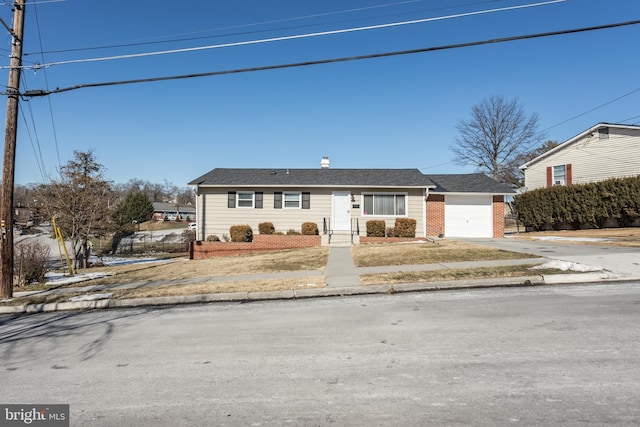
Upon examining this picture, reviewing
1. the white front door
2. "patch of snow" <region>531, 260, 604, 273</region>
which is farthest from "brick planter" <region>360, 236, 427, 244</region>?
"patch of snow" <region>531, 260, 604, 273</region>

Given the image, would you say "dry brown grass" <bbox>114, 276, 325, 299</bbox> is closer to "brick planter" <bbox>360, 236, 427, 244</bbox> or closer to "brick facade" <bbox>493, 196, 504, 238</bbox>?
"brick planter" <bbox>360, 236, 427, 244</bbox>

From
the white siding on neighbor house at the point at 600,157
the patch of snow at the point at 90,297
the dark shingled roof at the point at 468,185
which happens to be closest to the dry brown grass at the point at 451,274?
the patch of snow at the point at 90,297

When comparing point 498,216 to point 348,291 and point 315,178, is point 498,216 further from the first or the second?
point 348,291

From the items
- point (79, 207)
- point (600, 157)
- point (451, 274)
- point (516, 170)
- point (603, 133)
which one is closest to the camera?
point (451, 274)

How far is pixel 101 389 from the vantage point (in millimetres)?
3828

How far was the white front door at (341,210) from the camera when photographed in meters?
20.8

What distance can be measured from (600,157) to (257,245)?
23356 millimetres

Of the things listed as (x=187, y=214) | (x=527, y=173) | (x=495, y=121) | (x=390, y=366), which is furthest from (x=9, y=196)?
(x=187, y=214)

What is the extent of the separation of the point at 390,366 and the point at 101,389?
3074mm

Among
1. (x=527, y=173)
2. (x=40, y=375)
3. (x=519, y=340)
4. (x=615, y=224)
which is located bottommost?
(x=40, y=375)

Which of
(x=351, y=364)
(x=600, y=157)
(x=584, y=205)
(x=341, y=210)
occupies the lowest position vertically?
(x=351, y=364)

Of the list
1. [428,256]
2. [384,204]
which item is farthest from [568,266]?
[384,204]

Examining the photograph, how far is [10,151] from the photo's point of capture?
389 inches

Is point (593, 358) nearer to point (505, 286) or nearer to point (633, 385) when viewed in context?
point (633, 385)
